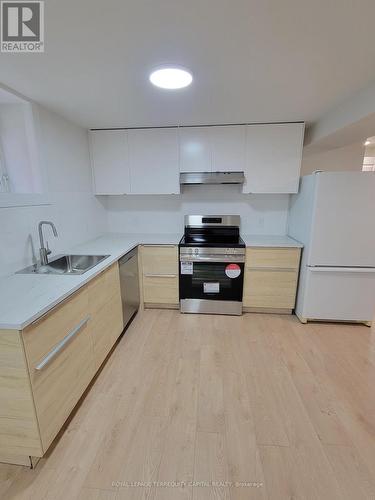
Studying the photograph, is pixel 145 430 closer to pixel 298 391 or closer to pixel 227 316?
pixel 298 391

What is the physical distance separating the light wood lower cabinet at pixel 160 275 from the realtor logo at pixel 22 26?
1921 millimetres

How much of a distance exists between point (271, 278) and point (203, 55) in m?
2.20

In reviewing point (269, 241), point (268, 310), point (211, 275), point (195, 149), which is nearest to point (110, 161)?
point (195, 149)

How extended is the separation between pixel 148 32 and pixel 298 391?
2426 millimetres

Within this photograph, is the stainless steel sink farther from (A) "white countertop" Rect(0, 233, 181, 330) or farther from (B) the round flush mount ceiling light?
(B) the round flush mount ceiling light

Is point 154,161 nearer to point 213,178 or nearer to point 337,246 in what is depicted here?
point 213,178

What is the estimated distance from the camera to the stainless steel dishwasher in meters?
2.34

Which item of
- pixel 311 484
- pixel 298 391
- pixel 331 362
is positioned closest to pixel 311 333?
pixel 331 362

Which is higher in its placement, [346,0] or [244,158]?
[346,0]

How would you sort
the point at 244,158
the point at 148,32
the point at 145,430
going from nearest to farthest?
1. the point at 148,32
2. the point at 145,430
3. the point at 244,158

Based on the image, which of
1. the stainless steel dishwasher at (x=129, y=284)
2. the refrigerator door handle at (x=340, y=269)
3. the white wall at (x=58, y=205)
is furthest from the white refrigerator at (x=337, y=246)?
the white wall at (x=58, y=205)

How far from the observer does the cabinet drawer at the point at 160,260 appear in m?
2.78

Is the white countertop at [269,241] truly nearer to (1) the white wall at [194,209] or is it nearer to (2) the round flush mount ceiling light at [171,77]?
(1) the white wall at [194,209]

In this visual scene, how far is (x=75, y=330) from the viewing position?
1.49 m
